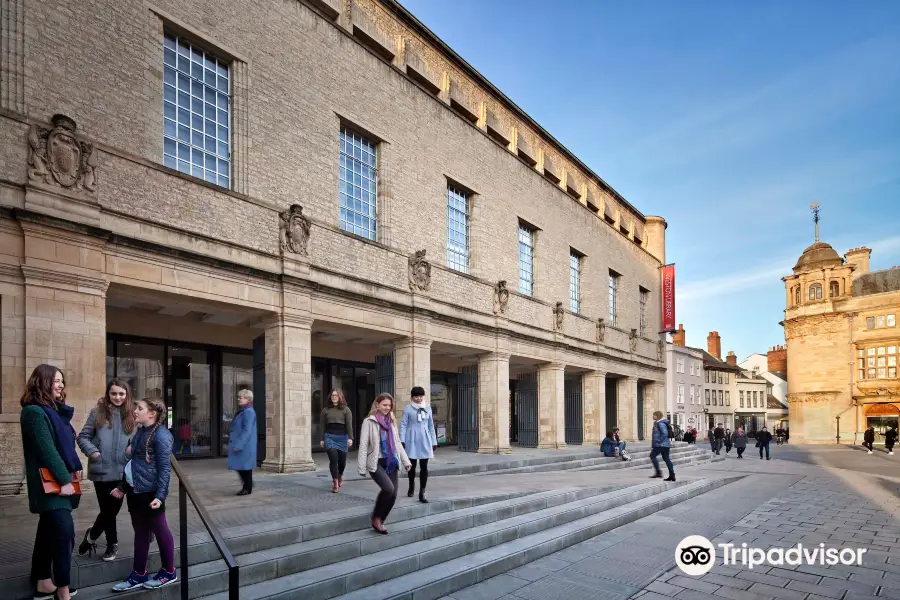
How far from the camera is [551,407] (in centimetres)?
2259

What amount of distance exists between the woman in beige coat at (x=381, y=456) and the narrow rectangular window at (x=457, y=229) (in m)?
11.4

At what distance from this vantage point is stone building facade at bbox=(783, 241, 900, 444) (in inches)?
1786

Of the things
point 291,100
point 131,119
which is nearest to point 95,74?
point 131,119

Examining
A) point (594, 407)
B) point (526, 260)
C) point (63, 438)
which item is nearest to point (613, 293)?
point (594, 407)

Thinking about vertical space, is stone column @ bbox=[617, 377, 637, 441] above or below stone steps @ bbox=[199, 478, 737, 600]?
below

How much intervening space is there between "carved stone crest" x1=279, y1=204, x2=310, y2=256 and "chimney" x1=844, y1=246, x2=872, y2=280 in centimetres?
5433

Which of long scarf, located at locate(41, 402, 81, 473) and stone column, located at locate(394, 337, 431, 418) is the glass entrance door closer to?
stone column, located at locate(394, 337, 431, 418)

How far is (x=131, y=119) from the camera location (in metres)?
10.3

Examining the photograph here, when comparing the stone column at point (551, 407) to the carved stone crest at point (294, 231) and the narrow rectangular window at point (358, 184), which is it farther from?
the carved stone crest at point (294, 231)

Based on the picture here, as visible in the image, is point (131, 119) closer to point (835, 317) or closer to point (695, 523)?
point (695, 523)

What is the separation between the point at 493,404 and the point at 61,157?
548 inches

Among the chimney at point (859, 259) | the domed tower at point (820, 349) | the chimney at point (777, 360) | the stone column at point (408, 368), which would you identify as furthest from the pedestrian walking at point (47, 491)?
the chimney at point (777, 360)

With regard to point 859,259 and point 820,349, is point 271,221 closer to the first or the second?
point 820,349

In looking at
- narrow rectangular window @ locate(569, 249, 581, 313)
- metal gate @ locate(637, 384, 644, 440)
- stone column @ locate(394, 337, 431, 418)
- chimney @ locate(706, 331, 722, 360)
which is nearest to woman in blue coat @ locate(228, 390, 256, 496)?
stone column @ locate(394, 337, 431, 418)
